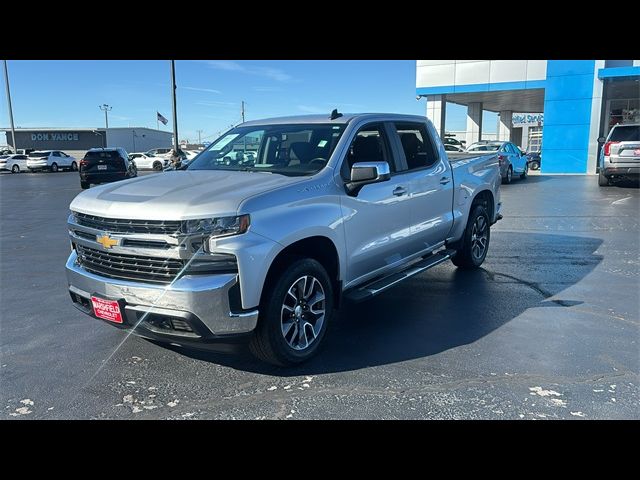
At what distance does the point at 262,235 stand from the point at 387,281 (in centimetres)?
170

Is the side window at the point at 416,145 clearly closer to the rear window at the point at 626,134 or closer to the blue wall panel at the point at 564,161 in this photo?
the rear window at the point at 626,134

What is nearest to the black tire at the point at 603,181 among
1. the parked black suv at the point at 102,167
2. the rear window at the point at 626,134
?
the rear window at the point at 626,134

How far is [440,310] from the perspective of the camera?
5.45 metres

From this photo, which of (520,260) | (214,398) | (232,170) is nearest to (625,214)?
(520,260)

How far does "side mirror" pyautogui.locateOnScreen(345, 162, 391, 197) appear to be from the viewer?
14.3ft

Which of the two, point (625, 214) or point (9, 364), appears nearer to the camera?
point (9, 364)

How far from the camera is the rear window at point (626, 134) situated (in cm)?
1633

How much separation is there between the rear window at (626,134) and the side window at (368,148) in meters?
14.4

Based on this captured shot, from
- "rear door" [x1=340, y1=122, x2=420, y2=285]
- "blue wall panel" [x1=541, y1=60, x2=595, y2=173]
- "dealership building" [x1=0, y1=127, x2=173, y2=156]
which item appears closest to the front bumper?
"rear door" [x1=340, y1=122, x2=420, y2=285]

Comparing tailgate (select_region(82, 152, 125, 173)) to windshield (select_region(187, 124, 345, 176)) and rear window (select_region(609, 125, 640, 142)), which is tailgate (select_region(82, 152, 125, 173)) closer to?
windshield (select_region(187, 124, 345, 176))

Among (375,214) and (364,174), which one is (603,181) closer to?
(375,214)

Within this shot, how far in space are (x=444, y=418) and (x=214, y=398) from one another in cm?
158
